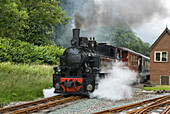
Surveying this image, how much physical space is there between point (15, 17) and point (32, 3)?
346 cm

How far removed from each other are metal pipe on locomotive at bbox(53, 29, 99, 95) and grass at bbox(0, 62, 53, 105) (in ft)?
4.48

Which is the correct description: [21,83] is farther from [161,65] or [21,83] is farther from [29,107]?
[161,65]

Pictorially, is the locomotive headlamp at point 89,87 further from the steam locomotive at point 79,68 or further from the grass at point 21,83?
the grass at point 21,83

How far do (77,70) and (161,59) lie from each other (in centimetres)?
1304

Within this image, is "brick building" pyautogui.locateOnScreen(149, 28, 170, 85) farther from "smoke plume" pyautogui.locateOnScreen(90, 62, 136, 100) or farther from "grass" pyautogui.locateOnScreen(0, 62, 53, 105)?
"grass" pyautogui.locateOnScreen(0, 62, 53, 105)

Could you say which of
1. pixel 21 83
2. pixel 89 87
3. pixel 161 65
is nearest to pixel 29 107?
pixel 89 87

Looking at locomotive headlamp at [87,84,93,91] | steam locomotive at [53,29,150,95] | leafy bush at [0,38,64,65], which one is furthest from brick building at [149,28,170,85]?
locomotive headlamp at [87,84,93,91]

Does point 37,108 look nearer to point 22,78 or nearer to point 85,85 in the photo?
point 85,85

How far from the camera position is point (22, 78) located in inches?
483

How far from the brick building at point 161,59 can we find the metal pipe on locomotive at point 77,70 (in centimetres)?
1192

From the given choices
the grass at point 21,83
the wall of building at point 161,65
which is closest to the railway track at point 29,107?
the grass at point 21,83

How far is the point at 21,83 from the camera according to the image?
11672mm

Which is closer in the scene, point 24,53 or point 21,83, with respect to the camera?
point 21,83

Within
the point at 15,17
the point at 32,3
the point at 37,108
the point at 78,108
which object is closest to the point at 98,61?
the point at 78,108
